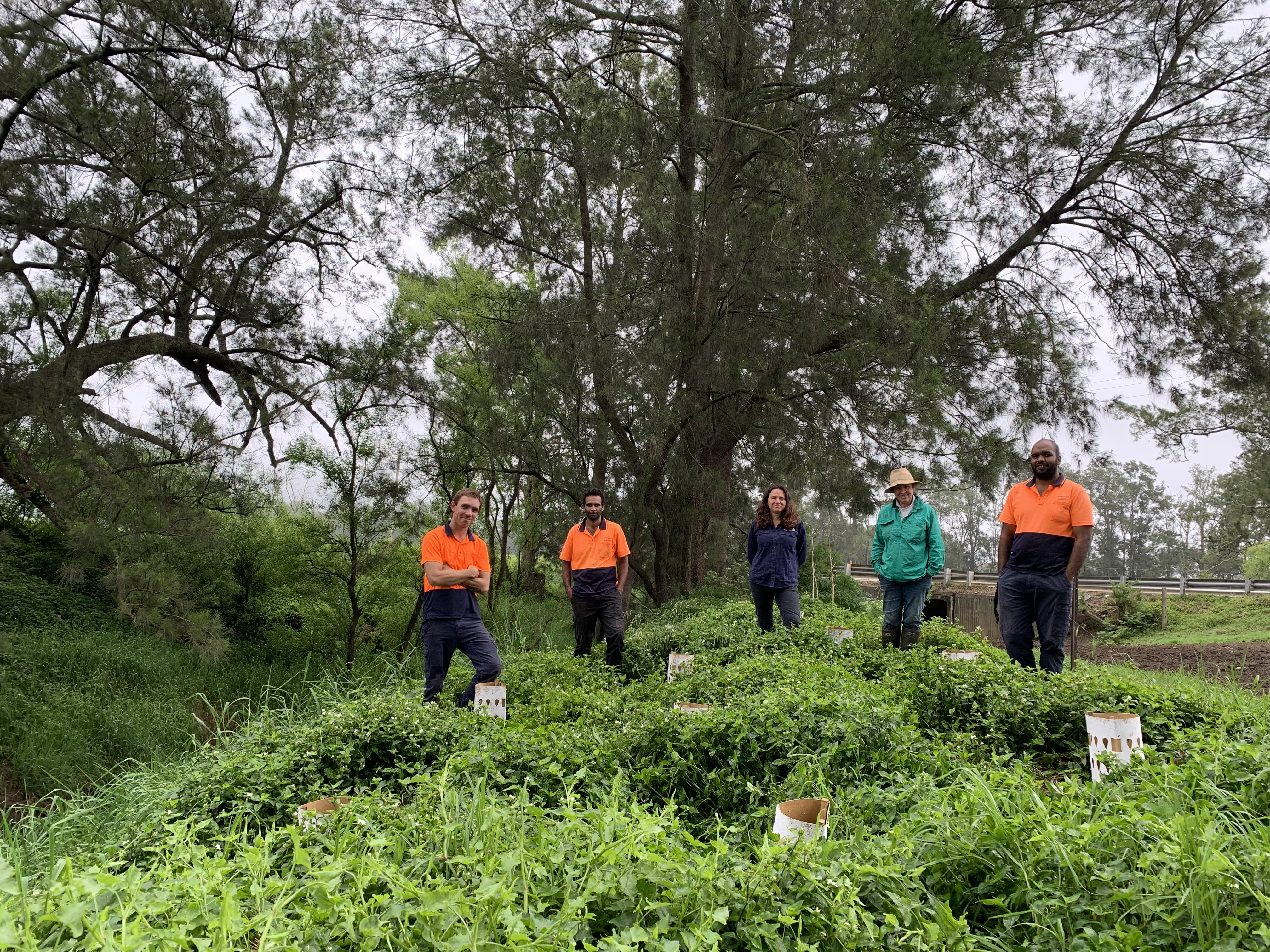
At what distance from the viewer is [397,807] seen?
9.46 ft

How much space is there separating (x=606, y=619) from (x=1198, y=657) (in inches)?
362

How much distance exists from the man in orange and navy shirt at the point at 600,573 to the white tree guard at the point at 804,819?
174 inches

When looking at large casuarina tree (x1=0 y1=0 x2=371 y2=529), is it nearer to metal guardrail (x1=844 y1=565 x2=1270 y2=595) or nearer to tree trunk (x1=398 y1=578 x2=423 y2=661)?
tree trunk (x1=398 y1=578 x2=423 y2=661)

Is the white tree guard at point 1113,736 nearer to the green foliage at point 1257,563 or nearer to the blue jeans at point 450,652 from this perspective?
the blue jeans at point 450,652

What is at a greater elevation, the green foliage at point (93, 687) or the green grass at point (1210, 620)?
the green foliage at point (93, 687)

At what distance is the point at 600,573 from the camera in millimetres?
7145

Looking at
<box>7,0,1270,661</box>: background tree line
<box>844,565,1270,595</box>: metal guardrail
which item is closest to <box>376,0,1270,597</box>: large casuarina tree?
<box>7,0,1270,661</box>: background tree line

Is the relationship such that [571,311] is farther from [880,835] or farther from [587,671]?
[880,835]

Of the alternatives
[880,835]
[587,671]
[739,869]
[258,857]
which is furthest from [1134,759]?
[587,671]

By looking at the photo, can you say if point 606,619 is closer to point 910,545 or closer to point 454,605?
point 454,605

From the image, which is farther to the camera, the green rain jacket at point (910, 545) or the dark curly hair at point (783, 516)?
the dark curly hair at point (783, 516)

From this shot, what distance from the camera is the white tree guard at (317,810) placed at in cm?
272

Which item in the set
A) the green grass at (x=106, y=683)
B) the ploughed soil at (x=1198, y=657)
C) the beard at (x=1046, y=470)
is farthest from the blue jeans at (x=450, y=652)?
the ploughed soil at (x=1198, y=657)

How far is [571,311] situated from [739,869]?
8346mm
